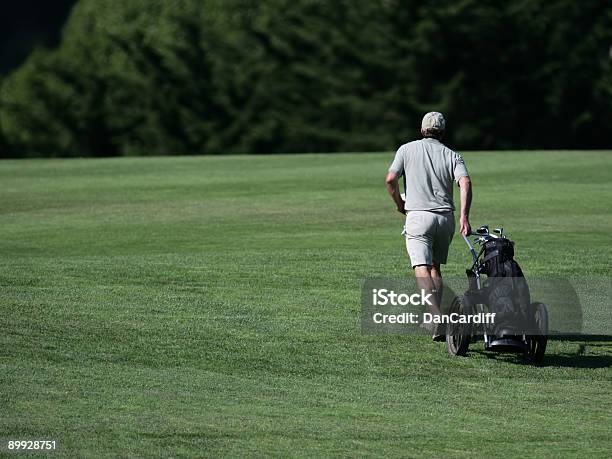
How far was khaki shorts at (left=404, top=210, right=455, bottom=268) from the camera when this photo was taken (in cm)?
1038

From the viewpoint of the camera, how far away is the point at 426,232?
1037 centimetres

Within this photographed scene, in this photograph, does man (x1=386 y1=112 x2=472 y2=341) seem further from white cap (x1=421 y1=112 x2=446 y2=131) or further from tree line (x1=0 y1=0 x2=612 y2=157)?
tree line (x1=0 y1=0 x2=612 y2=157)

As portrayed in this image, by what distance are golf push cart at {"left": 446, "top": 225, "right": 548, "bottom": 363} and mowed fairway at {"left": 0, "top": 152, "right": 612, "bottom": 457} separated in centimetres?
26

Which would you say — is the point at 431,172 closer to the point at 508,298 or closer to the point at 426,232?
the point at 426,232

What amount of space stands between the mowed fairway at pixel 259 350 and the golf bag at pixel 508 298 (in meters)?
0.41

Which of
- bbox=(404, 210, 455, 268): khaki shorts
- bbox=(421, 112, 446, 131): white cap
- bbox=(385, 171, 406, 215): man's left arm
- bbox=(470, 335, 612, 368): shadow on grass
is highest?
bbox=(421, 112, 446, 131): white cap

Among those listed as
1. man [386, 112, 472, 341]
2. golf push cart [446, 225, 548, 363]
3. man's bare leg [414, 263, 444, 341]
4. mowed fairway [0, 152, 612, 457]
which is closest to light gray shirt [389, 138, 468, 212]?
man [386, 112, 472, 341]

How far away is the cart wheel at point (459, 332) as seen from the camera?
9.73 m

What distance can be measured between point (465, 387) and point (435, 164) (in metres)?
1.97

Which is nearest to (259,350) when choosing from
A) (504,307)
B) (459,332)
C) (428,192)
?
(459,332)

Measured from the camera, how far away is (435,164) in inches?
409

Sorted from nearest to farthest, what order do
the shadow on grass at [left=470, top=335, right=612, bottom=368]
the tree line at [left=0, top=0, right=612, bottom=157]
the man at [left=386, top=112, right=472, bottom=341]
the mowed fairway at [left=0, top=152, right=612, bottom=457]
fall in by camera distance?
1. the mowed fairway at [left=0, top=152, right=612, bottom=457]
2. the shadow on grass at [left=470, top=335, right=612, bottom=368]
3. the man at [left=386, top=112, right=472, bottom=341]
4. the tree line at [left=0, top=0, right=612, bottom=157]

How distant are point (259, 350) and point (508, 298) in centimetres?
→ 211

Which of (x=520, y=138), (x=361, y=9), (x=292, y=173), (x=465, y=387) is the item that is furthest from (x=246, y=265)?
(x=361, y=9)
